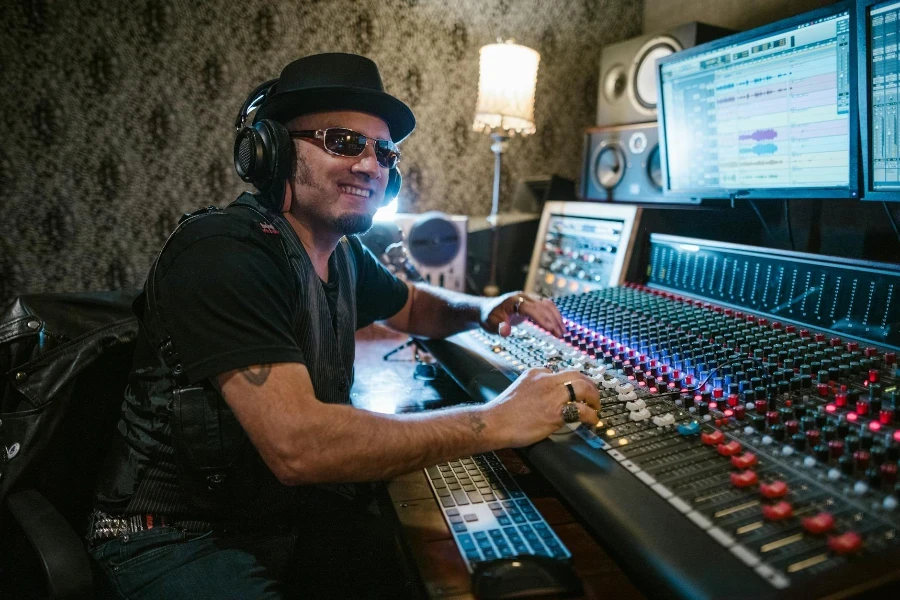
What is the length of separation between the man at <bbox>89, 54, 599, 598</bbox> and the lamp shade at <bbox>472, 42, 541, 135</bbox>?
0.81 metres

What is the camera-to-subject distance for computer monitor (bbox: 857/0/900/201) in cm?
111

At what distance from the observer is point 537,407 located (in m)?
0.96

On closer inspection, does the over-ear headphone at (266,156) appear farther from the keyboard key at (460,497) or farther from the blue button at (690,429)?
the blue button at (690,429)

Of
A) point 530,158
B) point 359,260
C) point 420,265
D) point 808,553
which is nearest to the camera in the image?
point 808,553

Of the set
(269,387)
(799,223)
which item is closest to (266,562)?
(269,387)

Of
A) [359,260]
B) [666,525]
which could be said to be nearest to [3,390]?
[359,260]

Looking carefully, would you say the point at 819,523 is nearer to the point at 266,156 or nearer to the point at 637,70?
the point at 266,156

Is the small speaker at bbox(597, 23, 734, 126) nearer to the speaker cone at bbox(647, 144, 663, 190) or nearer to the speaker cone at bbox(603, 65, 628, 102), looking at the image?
the speaker cone at bbox(603, 65, 628, 102)

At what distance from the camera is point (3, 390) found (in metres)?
1.12

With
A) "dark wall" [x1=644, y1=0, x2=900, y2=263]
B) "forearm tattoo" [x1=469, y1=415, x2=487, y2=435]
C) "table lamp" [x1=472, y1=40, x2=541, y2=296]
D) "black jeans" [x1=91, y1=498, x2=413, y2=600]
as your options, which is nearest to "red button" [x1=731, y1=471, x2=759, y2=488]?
"forearm tattoo" [x1=469, y1=415, x2=487, y2=435]

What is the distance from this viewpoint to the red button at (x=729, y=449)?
80 centimetres

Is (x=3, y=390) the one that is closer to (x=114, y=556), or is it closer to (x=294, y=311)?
(x=114, y=556)

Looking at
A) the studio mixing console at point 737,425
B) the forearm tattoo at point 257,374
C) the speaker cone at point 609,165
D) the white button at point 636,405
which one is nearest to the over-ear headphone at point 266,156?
the forearm tattoo at point 257,374

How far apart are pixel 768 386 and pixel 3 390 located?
1404 mm
